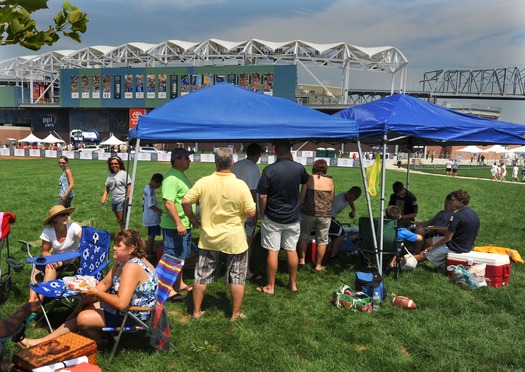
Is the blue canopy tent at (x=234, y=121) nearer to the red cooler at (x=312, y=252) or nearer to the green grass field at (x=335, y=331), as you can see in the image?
the red cooler at (x=312, y=252)

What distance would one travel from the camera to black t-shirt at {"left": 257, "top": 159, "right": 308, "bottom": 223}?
4.75m

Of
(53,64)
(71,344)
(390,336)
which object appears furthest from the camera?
(53,64)

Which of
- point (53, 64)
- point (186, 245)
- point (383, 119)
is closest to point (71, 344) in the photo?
point (186, 245)

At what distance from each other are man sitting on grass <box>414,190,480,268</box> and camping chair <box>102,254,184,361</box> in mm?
3906

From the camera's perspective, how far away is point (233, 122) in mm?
5031

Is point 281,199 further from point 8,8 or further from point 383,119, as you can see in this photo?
point 8,8

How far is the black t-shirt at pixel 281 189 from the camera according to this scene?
15.6 ft

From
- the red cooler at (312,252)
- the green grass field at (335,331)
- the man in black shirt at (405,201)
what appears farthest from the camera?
the man in black shirt at (405,201)

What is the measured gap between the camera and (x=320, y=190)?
18.4 ft

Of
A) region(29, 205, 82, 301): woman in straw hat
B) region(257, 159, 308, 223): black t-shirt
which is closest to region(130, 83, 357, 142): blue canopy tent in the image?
region(257, 159, 308, 223): black t-shirt

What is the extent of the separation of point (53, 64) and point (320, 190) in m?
75.9

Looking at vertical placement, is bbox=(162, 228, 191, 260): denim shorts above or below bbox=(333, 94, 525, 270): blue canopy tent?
below

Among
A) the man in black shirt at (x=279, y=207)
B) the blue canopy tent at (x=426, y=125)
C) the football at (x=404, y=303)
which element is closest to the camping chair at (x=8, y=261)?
the man in black shirt at (x=279, y=207)

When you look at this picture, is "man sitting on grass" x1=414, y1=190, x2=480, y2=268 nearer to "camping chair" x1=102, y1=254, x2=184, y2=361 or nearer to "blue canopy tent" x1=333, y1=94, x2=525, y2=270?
"blue canopy tent" x1=333, y1=94, x2=525, y2=270
